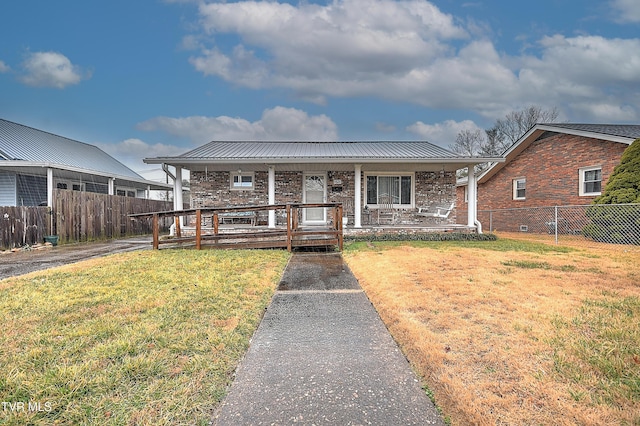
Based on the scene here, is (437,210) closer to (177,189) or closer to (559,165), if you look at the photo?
(559,165)

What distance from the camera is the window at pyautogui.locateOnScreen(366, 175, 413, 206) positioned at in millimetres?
13164

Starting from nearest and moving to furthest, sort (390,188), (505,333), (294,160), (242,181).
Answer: (505,333) → (294,160) → (242,181) → (390,188)

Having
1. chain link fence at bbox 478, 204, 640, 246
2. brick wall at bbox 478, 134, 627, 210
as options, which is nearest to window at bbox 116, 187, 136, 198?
chain link fence at bbox 478, 204, 640, 246

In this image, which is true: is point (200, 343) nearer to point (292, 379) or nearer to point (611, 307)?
point (292, 379)

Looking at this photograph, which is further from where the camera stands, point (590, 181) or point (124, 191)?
point (124, 191)

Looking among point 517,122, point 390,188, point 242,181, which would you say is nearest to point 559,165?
point 390,188

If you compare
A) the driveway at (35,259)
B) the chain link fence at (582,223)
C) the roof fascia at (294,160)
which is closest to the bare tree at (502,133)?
the chain link fence at (582,223)

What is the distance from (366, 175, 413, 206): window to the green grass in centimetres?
878

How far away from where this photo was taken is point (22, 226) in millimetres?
9859

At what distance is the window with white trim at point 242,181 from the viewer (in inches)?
507

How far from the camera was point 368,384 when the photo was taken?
219 cm

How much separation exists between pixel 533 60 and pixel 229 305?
22.0m

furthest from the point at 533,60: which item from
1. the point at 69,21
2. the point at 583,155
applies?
the point at 69,21

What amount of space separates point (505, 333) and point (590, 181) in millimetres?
13475
